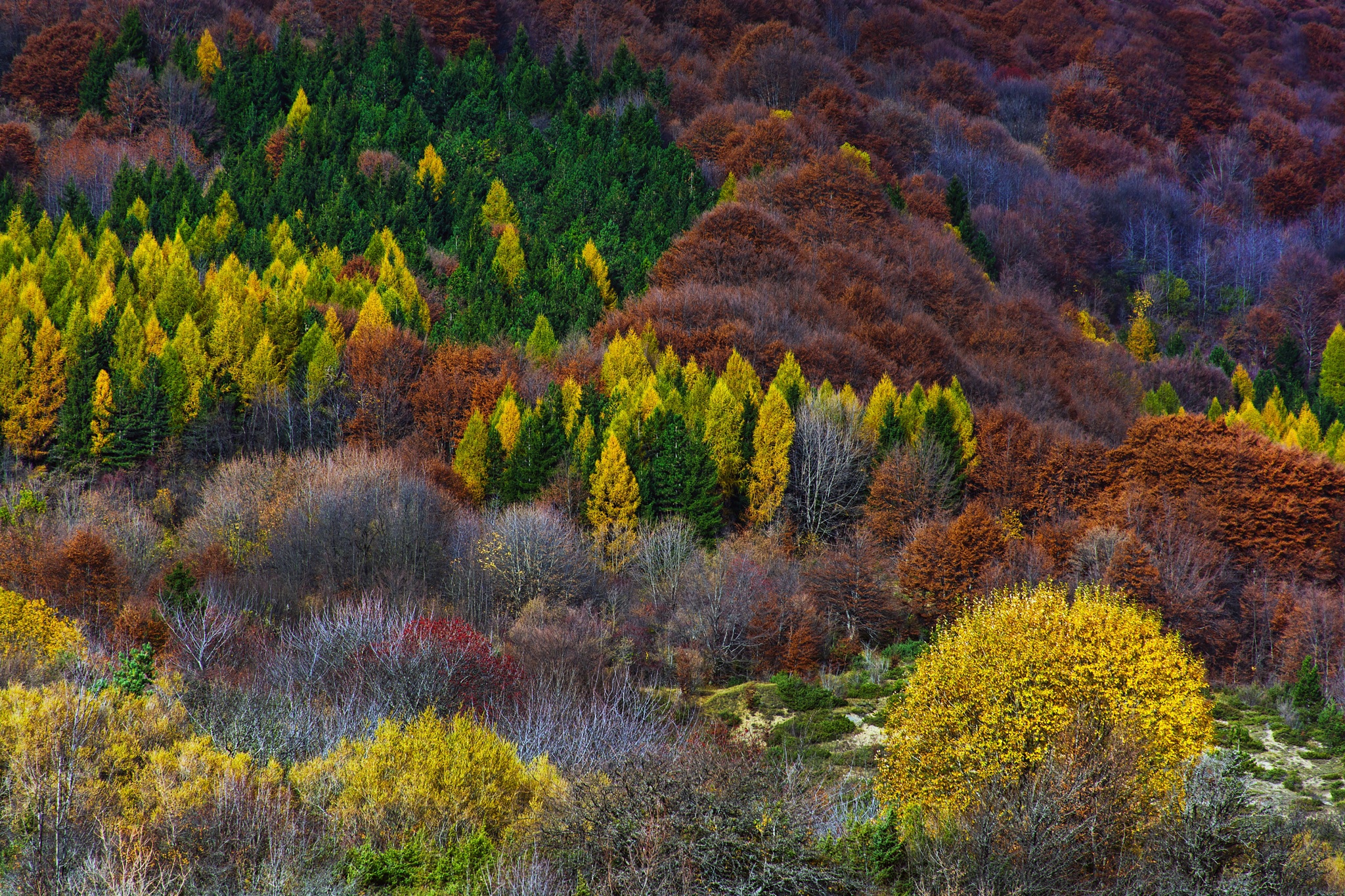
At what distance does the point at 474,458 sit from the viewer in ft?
181

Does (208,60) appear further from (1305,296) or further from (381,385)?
(1305,296)

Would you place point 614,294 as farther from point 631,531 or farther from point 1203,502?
point 1203,502

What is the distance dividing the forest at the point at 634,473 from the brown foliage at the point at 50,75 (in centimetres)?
38

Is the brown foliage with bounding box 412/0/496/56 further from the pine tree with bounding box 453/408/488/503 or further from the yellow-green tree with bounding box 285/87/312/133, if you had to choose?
the pine tree with bounding box 453/408/488/503

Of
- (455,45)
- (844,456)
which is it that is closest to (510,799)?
(844,456)

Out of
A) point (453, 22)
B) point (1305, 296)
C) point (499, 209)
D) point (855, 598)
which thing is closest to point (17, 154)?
point (499, 209)

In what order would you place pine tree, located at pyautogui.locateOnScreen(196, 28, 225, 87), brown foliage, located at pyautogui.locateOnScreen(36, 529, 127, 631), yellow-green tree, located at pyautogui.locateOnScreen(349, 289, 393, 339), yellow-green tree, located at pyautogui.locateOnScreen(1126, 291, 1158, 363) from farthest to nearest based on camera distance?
yellow-green tree, located at pyautogui.locateOnScreen(1126, 291, 1158, 363) < pine tree, located at pyautogui.locateOnScreen(196, 28, 225, 87) < yellow-green tree, located at pyautogui.locateOnScreen(349, 289, 393, 339) < brown foliage, located at pyautogui.locateOnScreen(36, 529, 127, 631)

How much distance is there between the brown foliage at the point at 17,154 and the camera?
8531 cm

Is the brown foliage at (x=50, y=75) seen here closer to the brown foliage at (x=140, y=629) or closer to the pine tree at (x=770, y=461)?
the pine tree at (x=770, y=461)

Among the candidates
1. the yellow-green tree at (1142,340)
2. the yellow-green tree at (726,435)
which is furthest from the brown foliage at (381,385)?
the yellow-green tree at (1142,340)

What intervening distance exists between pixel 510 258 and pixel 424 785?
58303mm

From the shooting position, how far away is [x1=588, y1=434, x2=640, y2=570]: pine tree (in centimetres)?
5216

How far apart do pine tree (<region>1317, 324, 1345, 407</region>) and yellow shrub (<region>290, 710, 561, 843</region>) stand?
9110cm

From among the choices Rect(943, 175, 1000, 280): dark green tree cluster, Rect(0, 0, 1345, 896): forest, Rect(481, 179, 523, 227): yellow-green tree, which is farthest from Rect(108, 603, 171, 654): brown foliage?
Rect(943, 175, 1000, 280): dark green tree cluster
